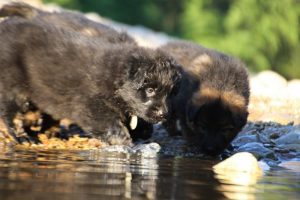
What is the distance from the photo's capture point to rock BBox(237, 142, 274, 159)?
23.0ft

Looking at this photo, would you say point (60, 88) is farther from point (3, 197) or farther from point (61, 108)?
point (3, 197)

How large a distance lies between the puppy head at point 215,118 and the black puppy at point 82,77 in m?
0.77

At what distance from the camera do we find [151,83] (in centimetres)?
673

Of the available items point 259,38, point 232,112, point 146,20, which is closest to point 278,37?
point 259,38

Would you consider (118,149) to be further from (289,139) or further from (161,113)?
(289,139)

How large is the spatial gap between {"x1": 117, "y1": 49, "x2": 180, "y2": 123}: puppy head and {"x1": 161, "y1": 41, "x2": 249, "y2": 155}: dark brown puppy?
0.73 metres

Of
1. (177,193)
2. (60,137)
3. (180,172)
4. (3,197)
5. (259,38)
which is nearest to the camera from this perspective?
(3,197)

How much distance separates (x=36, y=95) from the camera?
7445mm

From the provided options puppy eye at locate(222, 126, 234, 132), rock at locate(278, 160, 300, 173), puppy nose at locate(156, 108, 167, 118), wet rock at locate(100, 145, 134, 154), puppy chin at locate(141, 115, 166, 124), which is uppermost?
puppy nose at locate(156, 108, 167, 118)

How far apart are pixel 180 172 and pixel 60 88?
2.20 metres

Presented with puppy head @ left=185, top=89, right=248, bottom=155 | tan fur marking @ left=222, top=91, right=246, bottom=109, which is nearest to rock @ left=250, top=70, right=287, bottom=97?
tan fur marking @ left=222, top=91, right=246, bottom=109

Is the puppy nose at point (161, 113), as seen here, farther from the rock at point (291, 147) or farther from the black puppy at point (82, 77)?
the rock at point (291, 147)

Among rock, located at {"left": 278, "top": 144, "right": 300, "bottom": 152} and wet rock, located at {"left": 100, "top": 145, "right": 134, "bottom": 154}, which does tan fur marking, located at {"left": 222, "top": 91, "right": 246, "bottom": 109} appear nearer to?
rock, located at {"left": 278, "top": 144, "right": 300, "bottom": 152}

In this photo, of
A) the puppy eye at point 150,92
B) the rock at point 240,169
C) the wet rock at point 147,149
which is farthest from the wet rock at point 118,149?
the rock at point 240,169
